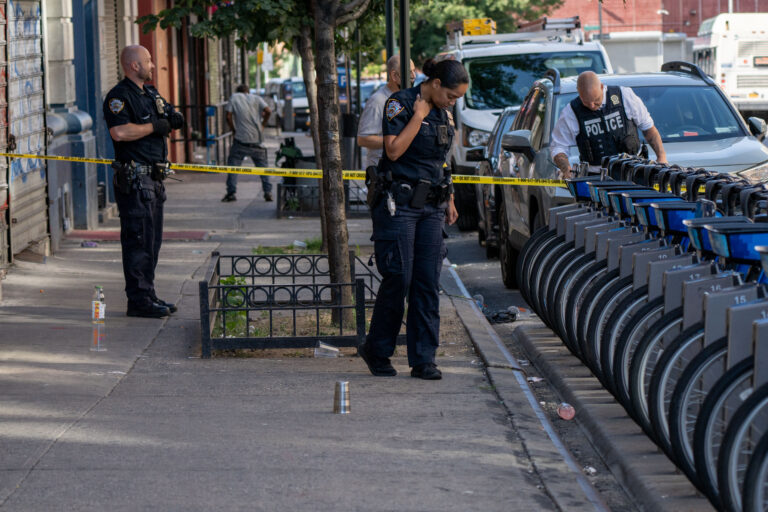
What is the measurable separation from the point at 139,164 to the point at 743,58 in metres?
27.3

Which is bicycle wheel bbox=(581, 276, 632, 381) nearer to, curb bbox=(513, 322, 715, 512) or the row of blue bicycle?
the row of blue bicycle

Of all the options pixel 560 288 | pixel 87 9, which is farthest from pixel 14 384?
pixel 87 9

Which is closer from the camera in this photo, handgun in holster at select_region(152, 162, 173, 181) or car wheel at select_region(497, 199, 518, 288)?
handgun in holster at select_region(152, 162, 173, 181)

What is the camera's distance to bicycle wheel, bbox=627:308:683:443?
5.76 metres

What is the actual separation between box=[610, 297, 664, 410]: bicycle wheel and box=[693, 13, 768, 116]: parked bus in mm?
28988

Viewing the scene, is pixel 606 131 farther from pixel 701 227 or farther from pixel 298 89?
pixel 298 89

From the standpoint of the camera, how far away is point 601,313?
684cm

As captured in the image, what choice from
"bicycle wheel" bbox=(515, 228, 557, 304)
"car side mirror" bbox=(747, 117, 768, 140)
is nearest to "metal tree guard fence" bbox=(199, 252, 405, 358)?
"bicycle wheel" bbox=(515, 228, 557, 304)

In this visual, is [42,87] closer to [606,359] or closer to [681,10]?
[606,359]

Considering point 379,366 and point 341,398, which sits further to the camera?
point 379,366

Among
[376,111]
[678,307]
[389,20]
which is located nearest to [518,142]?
[376,111]

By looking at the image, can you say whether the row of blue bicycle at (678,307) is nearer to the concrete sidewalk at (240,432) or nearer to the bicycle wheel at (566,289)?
the bicycle wheel at (566,289)

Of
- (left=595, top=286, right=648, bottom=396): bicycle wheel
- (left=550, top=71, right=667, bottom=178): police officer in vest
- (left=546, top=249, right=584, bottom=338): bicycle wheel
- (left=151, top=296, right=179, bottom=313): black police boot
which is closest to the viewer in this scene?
(left=595, top=286, right=648, bottom=396): bicycle wheel

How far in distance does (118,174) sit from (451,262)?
16.3 ft
